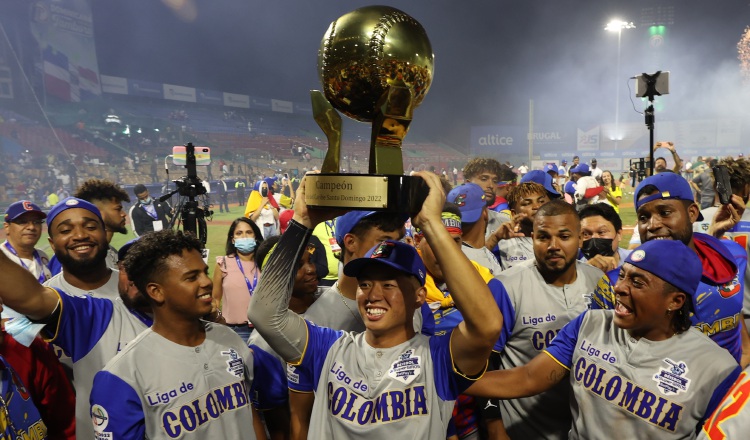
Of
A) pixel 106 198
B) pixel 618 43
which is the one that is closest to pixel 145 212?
pixel 106 198

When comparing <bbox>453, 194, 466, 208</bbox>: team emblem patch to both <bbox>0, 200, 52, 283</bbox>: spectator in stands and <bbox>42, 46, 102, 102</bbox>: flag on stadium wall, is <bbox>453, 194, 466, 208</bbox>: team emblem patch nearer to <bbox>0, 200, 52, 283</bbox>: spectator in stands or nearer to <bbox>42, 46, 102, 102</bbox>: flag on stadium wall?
<bbox>0, 200, 52, 283</bbox>: spectator in stands

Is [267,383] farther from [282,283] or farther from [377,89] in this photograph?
[377,89]

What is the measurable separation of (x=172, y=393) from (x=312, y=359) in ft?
1.82

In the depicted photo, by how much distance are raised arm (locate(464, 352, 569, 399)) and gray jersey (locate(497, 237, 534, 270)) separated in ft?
7.09

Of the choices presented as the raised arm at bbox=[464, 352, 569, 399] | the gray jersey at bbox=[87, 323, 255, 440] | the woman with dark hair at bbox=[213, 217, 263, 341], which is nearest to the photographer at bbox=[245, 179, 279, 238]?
the woman with dark hair at bbox=[213, 217, 263, 341]

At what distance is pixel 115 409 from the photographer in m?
2.02

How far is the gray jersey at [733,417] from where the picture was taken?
3.51 feet

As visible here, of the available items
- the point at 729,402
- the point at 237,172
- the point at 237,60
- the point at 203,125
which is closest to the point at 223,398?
the point at 729,402

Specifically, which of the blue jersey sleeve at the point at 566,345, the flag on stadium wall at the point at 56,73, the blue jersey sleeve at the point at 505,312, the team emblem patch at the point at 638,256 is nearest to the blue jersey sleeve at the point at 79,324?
the blue jersey sleeve at the point at 505,312

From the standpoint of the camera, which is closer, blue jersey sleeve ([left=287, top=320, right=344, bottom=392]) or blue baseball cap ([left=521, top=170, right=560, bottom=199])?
blue jersey sleeve ([left=287, top=320, right=344, bottom=392])

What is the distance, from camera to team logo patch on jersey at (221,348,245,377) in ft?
7.68

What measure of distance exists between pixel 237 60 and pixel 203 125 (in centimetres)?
1131

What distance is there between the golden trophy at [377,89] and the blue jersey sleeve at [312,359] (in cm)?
62

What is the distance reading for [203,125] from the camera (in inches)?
1651
